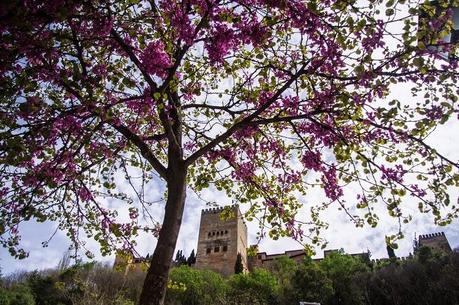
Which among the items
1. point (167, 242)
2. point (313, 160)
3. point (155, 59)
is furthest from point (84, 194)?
point (313, 160)

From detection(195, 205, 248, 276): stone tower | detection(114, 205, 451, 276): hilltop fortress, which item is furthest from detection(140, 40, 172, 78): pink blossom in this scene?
detection(195, 205, 248, 276): stone tower

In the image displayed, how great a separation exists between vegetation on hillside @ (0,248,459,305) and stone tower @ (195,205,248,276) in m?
17.6

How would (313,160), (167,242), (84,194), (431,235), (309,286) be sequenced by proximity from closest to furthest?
(167,242) < (313,160) < (84,194) < (309,286) < (431,235)

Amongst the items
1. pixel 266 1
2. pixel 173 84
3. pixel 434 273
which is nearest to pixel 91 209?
pixel 173 84

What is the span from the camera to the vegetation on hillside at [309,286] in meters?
28.1

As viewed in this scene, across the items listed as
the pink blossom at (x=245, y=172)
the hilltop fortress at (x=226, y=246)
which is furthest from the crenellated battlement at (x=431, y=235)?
the pink blossom at (x=245, y=172)

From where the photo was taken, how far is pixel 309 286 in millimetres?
33844

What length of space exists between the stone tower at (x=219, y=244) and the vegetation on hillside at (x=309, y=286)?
691 inches

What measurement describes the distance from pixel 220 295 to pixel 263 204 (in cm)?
3547

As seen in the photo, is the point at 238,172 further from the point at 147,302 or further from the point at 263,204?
the point at 147,302

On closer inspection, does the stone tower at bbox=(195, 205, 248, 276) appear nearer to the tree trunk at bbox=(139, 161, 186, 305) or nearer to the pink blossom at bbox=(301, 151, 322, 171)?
the pink blossom at bbox=(301, 151, 322, 171)

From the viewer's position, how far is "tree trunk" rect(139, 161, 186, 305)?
4.70 meters

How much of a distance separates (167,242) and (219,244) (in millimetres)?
65115

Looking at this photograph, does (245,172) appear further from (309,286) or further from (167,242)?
(309,286)
